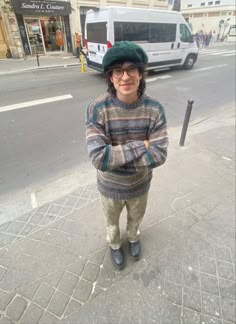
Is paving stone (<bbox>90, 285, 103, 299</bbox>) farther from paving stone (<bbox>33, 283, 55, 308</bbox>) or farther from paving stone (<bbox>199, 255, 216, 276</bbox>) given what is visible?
paving stone (<bbox>199, 255, 216, 276</bbox>)

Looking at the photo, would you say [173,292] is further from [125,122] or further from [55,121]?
[55,121]

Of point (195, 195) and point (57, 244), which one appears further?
point (195, 195)

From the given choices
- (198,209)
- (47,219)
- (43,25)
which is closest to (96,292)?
(47,219)

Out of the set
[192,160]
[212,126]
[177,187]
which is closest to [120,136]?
[177,187]

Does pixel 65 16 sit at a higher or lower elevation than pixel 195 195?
higher

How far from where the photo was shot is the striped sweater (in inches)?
53.1

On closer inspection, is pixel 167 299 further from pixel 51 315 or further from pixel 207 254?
pixel 51 315

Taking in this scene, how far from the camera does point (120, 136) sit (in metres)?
1.46

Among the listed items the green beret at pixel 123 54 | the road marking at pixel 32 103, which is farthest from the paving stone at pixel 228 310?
the road marking at pixel 32 103

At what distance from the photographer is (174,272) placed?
203 cm

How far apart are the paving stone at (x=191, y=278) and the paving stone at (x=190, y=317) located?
219mm

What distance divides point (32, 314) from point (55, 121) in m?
4.44

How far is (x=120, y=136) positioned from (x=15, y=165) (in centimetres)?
295

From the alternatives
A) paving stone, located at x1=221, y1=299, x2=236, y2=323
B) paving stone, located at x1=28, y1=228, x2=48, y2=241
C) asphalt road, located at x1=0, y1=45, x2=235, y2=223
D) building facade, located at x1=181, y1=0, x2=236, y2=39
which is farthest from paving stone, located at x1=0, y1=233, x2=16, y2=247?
building facade, located at x1=181, y1=0, x2=236, y2=39
